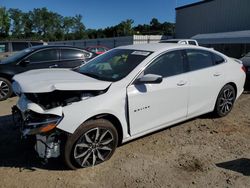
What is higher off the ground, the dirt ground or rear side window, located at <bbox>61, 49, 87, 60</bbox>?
rear side window, located at <bbox>61, 49, 87, 60</bbox>

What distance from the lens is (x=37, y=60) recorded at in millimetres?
7891

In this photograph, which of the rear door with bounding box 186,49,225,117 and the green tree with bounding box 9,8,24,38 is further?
the green tree with bounding box 9,8,24,38

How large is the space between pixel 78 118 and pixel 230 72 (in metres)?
3.51

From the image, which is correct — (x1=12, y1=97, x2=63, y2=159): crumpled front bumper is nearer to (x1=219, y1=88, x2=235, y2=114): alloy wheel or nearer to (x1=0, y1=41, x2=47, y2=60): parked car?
(x1=219, y1=88, x2=235, y2=114): alloy wheel

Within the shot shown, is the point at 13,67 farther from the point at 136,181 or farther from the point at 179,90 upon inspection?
the point at 136,181

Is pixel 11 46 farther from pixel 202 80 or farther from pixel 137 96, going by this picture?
pixel 137 96

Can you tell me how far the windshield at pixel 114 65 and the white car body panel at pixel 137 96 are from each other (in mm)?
135

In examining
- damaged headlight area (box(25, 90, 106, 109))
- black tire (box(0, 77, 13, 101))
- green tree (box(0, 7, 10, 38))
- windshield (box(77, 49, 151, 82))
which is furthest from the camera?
green tree (box(0, 7, 10, 38))

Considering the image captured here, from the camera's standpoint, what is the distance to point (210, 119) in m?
5.50

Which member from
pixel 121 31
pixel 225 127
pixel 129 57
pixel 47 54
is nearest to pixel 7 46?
pixel 47 54

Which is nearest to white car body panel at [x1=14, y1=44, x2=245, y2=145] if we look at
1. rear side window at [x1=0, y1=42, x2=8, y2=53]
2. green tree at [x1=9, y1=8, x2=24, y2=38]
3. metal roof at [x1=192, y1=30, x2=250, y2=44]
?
rear side window at [x1=0, y1=42, x2=8, y2=53]

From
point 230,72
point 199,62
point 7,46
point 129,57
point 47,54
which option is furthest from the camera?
point 7,46

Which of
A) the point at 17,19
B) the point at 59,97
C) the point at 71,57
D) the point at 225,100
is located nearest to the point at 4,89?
the point at 71,57

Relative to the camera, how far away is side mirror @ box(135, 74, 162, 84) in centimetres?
381
